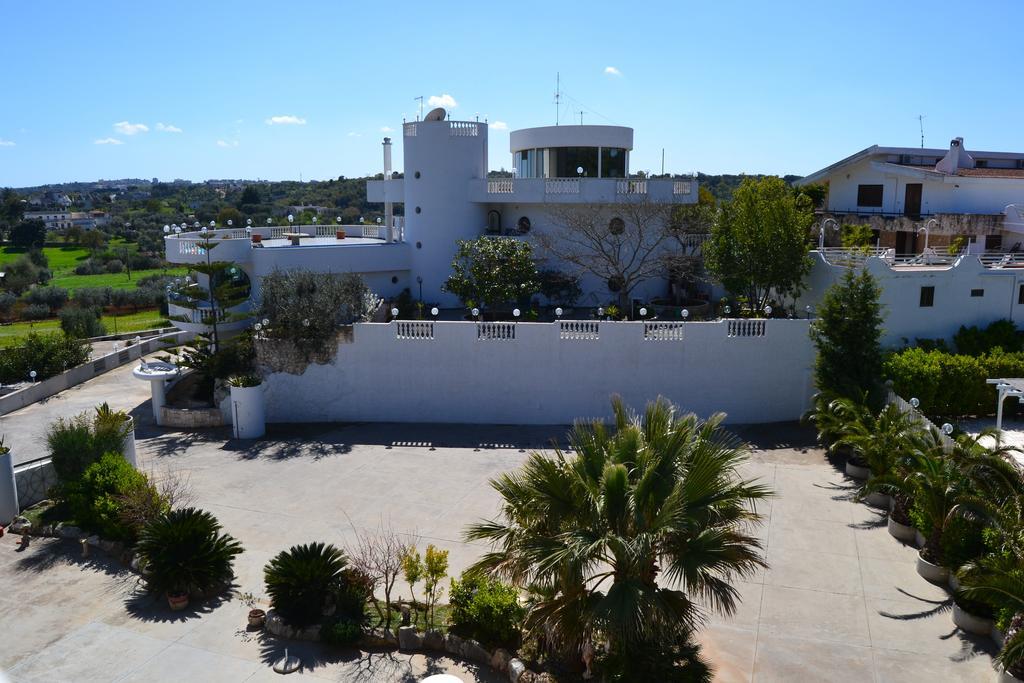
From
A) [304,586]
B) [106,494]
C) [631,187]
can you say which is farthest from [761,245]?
[106,494]

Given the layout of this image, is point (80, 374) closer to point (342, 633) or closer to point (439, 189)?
point (439, 189)

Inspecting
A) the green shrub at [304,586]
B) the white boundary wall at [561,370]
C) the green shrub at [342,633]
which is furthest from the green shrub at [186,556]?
the white boundary wall at [561,370]

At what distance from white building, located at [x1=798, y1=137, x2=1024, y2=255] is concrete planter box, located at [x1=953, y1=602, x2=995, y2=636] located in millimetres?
18383

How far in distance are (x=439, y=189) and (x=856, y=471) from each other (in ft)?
63.1

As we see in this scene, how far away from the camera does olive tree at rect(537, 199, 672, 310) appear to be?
94.8 feet

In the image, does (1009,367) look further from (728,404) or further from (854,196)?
(854,196)

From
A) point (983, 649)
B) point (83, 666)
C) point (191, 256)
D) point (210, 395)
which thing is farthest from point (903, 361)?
point (191, 256)

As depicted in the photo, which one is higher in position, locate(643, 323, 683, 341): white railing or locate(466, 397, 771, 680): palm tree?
locate(643, 323, 683, 341): white railing

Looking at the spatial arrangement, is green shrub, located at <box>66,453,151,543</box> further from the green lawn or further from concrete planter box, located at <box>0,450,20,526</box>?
the green lawn

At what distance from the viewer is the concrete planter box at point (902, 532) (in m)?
13.8

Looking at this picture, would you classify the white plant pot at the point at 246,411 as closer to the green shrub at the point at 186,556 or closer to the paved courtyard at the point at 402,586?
the paved courtyard at the point at 402,586

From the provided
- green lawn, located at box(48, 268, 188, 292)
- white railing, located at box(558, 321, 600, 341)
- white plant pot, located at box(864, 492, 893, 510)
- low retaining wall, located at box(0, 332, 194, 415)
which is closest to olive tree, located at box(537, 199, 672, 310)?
white railing, located at box(558, 321, 600, 341)

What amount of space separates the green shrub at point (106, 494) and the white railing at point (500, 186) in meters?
18.2

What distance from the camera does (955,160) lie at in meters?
30.5
